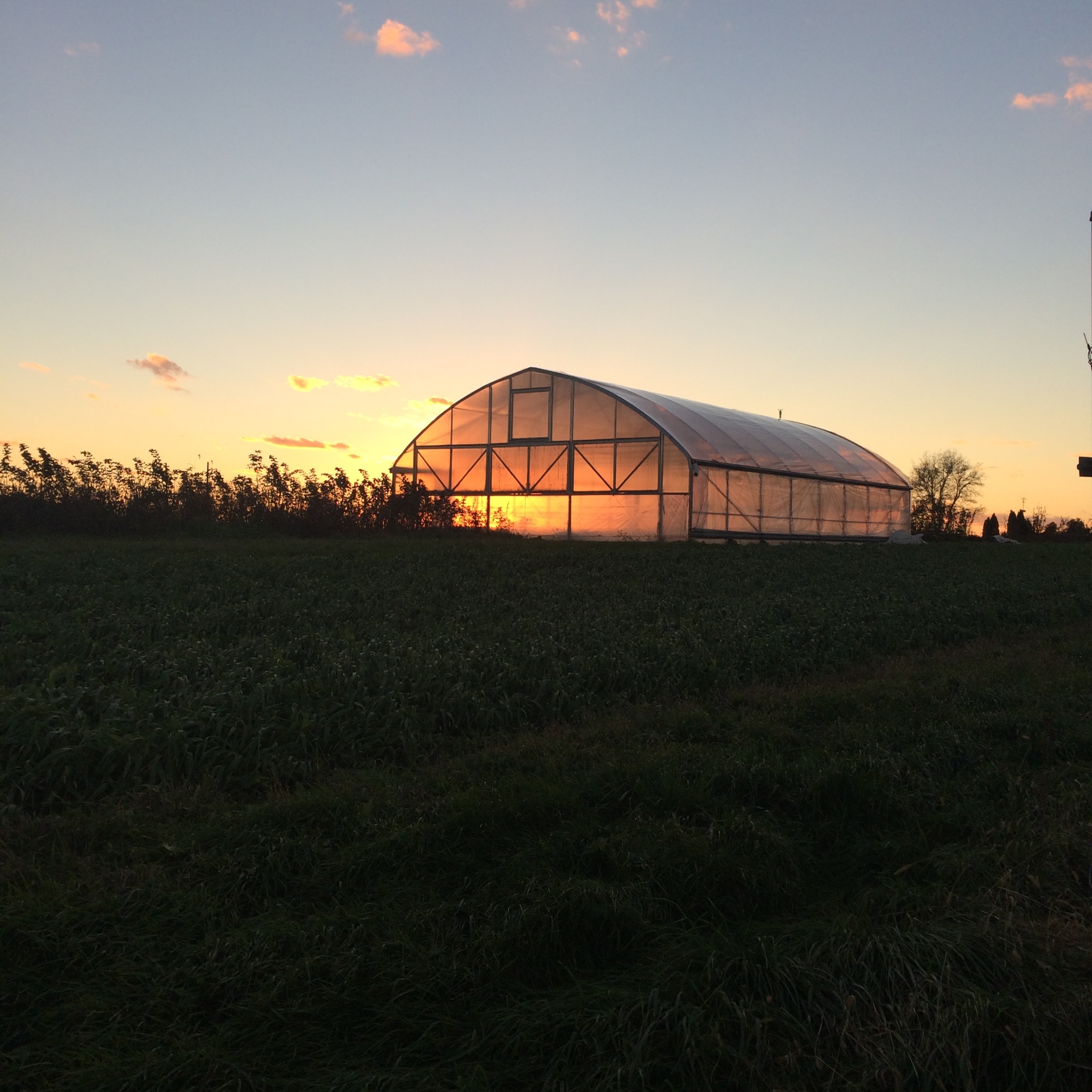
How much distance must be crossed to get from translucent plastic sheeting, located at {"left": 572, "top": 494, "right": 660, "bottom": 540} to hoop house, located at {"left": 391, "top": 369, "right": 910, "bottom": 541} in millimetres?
38

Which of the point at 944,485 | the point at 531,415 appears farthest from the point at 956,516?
the point at 531,415

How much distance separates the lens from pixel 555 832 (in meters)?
4.86

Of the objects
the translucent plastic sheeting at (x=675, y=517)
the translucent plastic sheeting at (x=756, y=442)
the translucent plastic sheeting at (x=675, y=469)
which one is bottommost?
the translucent plastic sheeting at (x=675, y=517)

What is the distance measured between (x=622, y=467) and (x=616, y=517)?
166cm

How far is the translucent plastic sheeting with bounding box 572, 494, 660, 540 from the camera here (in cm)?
2948

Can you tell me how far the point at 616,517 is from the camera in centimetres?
3016

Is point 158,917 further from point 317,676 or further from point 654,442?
point 654,442

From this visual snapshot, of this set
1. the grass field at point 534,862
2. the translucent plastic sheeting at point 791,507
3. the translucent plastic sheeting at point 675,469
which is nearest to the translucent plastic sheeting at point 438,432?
the translucent plastic sheeting at point 675,469

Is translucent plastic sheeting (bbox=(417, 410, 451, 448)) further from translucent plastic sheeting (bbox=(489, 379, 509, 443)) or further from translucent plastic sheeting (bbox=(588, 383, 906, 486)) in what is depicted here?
translucent plastic sheeting (bbox=(588, 383, 906, 486))

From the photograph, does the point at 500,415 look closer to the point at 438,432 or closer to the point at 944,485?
the point at 438,432

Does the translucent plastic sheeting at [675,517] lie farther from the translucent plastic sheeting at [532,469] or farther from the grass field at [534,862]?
the grass field at [534,862]

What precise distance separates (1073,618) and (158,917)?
1555 cm

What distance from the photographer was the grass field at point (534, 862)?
10.3ft

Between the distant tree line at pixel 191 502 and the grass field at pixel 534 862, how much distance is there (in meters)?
16.7
